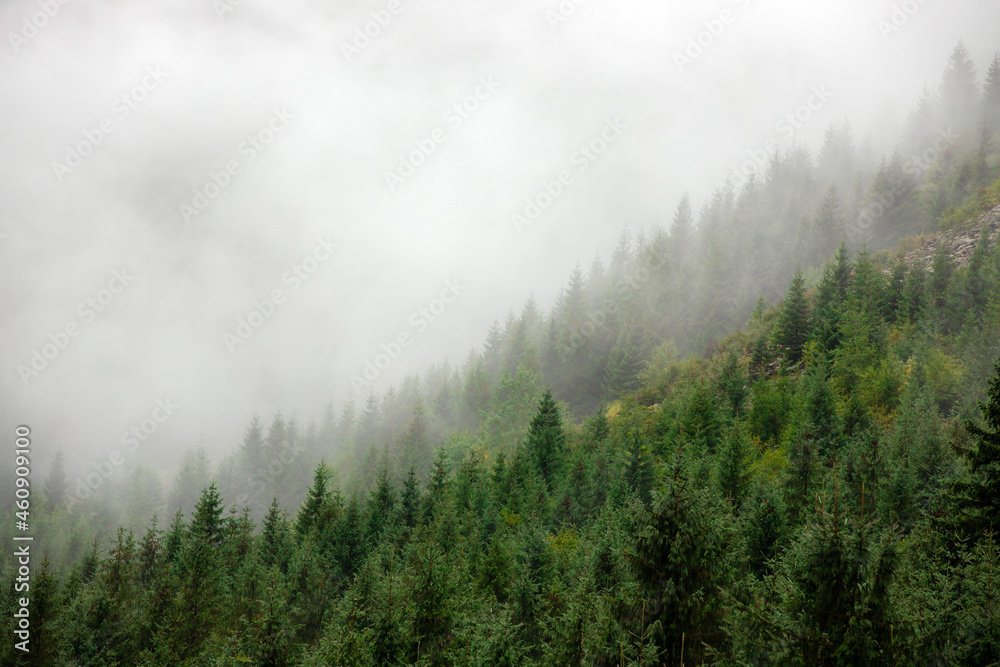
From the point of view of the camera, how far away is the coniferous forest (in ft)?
43.4

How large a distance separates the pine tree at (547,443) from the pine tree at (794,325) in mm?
27653

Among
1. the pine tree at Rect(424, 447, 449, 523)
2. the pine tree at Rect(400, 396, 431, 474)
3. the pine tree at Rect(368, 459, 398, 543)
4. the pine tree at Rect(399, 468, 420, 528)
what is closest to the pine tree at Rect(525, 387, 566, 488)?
the pine tree at Rect(424, 447, 449, 523)

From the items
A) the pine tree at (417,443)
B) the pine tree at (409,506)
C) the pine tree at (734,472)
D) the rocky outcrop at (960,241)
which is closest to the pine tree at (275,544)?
the pine tree at (409,506)

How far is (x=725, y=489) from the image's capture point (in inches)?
1112

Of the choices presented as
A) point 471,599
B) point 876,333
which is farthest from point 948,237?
point 471,599

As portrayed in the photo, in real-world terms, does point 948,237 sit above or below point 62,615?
above

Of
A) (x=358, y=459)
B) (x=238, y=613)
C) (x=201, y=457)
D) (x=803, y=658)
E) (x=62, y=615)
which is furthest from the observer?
(x=201, y=457)

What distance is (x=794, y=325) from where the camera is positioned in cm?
5841

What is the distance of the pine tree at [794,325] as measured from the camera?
5781 centimetres

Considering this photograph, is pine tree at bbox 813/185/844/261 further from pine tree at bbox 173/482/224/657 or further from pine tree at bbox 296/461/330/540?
pine tree at bbox 173/482/224/657

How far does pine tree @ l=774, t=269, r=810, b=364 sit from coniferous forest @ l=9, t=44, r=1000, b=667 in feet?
1.10

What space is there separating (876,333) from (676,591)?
50789 millimetres

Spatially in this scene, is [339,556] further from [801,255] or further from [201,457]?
[201,457]

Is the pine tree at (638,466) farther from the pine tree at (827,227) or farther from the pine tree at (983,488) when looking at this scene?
the pine tree at (827,227)
